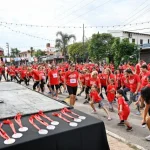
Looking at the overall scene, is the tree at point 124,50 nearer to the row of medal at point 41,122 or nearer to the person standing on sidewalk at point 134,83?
the person standing on sidewalk at point 134,83

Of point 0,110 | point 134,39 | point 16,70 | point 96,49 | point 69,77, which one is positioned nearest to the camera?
point 0,110

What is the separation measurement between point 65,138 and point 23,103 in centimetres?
92

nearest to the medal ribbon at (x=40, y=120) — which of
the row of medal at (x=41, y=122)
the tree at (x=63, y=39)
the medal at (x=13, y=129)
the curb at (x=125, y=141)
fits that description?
A: the row of medal at (x=41, y=122)

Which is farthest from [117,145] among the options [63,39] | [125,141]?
[63,39]

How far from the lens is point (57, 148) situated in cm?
212

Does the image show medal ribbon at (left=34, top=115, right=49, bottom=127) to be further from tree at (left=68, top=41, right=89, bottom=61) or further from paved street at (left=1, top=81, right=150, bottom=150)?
tree at (left=68, top=41, right=89, bottom=61)

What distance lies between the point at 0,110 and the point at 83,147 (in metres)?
1.03

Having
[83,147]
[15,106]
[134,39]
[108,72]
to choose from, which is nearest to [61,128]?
[83,147]

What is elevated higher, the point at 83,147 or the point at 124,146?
the point at 83,147

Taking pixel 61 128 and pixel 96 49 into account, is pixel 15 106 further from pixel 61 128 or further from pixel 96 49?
pixel 96 49

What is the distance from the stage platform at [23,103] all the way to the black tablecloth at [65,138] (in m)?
0.18

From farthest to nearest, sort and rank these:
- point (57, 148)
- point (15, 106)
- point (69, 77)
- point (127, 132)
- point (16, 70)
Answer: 1. point (16, 70)
2. point (69, 77)
3. point (127, 132)
4. point (15, 106)
5. point (57, 148)

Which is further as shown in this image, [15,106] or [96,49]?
[96,49]

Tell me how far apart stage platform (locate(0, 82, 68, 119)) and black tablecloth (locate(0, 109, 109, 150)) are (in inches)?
7.1
